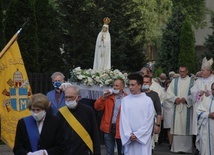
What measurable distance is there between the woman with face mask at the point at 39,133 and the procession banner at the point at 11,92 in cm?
528

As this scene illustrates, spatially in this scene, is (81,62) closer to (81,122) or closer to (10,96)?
(10,96)

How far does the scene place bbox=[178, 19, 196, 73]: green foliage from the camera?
2654 cm

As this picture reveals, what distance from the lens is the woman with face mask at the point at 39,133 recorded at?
7094 millimetres

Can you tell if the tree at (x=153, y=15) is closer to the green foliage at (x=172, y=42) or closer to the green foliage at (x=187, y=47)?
the green foliage at (x=172, y=42)

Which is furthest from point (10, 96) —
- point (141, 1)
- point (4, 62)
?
point (141, 1)

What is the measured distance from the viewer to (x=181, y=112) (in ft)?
53.9

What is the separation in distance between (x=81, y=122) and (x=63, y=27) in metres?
12.6

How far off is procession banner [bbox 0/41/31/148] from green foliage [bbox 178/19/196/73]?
14.8 meters

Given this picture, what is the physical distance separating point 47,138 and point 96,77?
7163mm

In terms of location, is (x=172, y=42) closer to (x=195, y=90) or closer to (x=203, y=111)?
(x=195, y=90)

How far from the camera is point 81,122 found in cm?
825

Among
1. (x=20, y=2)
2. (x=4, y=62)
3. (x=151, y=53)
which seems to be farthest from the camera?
(x=151, y=53)

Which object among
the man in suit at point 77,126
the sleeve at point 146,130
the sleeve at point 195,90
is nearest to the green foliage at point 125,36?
the sleeve at point 195,90

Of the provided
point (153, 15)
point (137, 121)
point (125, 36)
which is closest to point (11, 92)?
point (137, 121)
